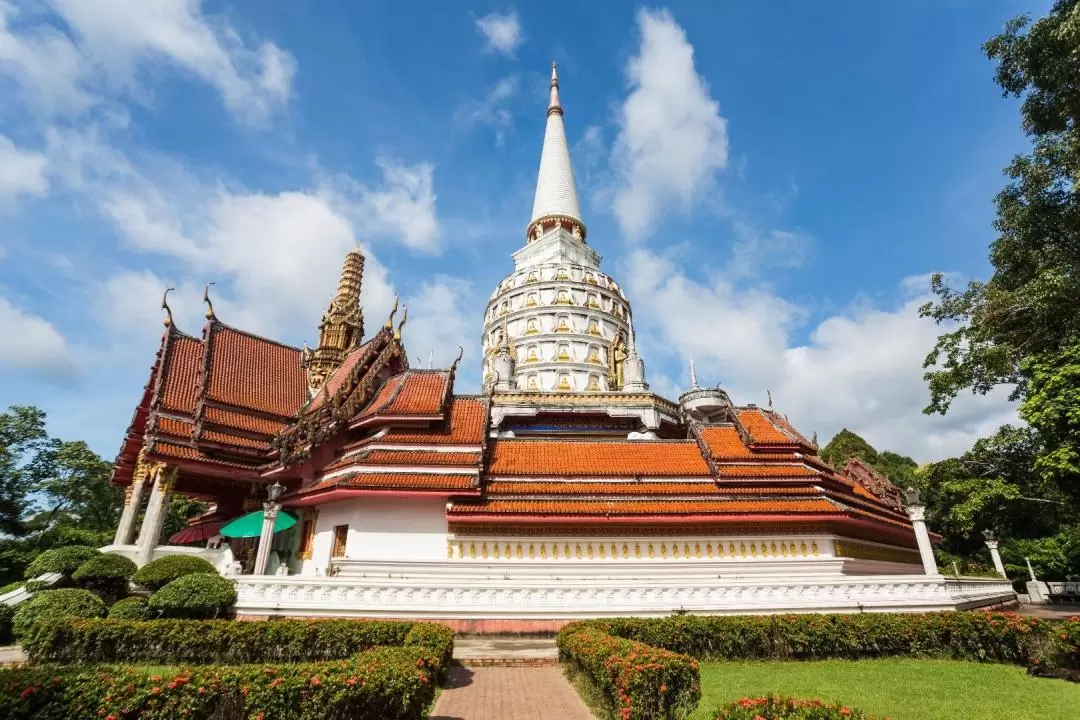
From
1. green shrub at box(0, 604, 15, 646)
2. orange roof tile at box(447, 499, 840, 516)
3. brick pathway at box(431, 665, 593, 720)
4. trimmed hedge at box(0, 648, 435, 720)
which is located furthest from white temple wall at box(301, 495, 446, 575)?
trimmed hedge at box(0, 648, 435, 720)

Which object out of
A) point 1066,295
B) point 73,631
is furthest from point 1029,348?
Result: point 73,631

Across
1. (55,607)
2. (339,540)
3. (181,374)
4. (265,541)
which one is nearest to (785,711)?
(265,541)

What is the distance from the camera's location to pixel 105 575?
13914 mm

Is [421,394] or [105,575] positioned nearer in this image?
[105,575]

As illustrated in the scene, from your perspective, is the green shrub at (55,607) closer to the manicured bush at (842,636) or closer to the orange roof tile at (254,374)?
the orange roof tile at (254,374)

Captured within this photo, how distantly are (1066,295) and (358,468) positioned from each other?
20.7 metres

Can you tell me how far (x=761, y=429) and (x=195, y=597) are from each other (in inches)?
724

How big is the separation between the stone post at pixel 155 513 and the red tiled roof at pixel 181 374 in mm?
2428

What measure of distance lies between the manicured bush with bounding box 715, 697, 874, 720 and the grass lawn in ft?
7.43

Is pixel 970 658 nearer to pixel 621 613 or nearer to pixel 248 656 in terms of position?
pixel 621 613

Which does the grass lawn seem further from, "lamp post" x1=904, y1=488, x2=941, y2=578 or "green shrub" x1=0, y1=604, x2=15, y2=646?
"green shrub" x1=0, y1=604, x2=15, y2=646

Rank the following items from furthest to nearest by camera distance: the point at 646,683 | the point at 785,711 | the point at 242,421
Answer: the point at 242,421, the point at 646,683, the point at 785,711

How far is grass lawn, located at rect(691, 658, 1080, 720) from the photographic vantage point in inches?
280

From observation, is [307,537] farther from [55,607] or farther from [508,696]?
[508,696]
